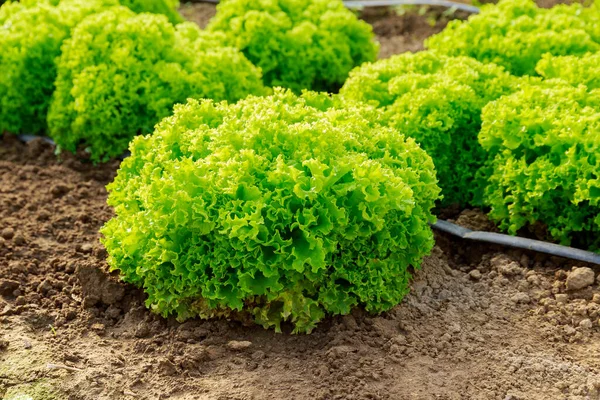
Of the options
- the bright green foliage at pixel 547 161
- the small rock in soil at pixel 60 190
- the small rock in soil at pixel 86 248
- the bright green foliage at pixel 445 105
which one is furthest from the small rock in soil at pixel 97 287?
the bright green foliage at pixel 547 161

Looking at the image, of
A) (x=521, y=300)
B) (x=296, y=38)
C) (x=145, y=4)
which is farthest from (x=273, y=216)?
(x=145, y=4)

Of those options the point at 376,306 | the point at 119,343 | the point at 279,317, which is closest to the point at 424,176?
the point at 376,306

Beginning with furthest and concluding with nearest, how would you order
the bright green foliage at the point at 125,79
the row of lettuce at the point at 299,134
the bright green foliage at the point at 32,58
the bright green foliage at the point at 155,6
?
the bright green foliage at the point at 155,6 → the bright green foliage at the point at 32,58 → the bright green foliage at the point at 125,79 → the row of lettuce at the point at 299,134

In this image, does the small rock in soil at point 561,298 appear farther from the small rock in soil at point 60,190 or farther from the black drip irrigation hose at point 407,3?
the black drip irrigation hose at point 407,3

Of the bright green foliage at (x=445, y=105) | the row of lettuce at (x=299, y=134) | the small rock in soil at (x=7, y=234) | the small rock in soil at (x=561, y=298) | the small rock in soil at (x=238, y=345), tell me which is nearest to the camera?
the row of lettuce at (x=299, y=134)

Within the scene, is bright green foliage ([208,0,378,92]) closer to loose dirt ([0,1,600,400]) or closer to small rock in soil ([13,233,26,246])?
loose dirt ([0,1,600,400])

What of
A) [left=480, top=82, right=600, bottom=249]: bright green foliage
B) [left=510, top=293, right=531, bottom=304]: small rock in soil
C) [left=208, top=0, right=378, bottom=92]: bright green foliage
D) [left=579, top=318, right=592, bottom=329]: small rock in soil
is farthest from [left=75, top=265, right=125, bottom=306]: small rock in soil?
[left=208, top=0, right=378, bottom=92]: bright green foliage

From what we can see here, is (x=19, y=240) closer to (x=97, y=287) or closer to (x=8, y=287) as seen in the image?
(x=8, y=287)
